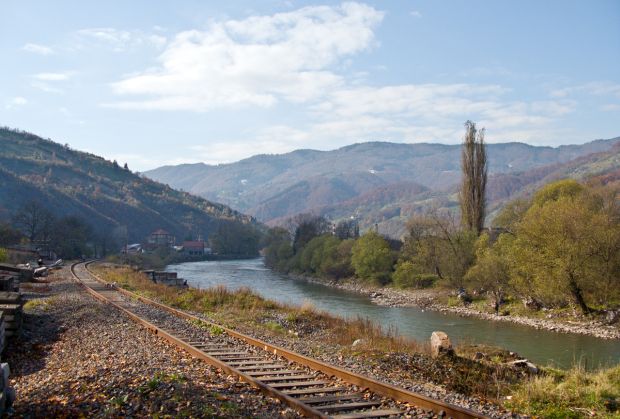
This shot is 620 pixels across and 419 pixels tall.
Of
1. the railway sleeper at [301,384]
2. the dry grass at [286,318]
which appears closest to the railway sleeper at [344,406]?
the railway sleeper at [301,384]

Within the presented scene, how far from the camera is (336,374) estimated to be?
380 inches

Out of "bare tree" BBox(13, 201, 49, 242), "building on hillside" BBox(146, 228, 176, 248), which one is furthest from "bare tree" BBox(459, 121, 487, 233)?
"building on hillside" BBox(146, 228, 176, 248)

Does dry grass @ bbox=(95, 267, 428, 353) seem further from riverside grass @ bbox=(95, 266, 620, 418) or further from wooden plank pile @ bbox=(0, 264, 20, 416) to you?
wooden plank pile @ bbox=(0, 264, 20, 416)

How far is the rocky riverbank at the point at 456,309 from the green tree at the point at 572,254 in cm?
243

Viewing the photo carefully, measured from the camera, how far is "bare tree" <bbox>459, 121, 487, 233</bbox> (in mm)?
57688

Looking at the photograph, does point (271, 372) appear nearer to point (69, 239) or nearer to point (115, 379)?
point (115, 379)

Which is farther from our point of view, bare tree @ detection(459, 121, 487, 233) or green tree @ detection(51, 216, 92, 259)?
green tree @ detection(51, 216, 92, 259)

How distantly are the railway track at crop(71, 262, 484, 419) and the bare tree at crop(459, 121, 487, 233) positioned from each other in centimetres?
4637

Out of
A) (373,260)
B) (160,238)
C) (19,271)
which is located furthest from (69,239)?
(160,238)

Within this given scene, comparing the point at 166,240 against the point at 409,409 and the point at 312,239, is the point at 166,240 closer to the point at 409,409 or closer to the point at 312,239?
the point at 312,239

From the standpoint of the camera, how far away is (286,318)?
68.1 feet

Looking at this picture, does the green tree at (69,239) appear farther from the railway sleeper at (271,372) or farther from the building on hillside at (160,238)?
the railway sleeper at (271,372)

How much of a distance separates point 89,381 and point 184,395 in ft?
6.80

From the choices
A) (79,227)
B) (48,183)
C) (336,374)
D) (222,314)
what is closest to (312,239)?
(79,227)
